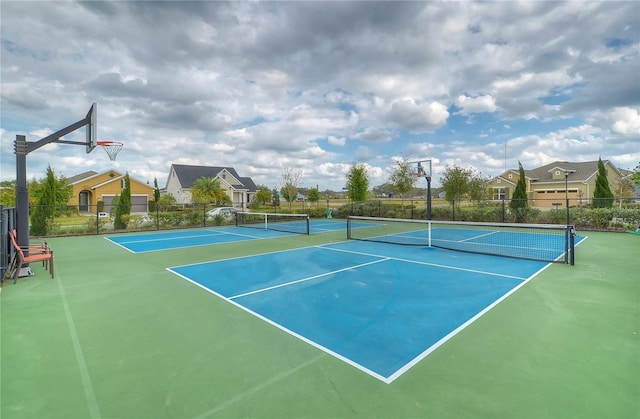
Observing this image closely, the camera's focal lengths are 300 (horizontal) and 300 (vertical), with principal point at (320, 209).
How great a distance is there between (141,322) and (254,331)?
1.87 m

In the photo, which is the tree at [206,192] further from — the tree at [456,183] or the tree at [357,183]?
the tree at [456,183]

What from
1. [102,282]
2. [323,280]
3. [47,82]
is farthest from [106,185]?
[323,280]

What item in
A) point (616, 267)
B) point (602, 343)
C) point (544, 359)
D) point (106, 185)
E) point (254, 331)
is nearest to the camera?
point (544, 359)

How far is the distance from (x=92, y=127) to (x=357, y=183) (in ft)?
76.4

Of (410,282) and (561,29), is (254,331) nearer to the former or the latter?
(410,282)

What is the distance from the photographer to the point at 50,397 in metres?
2.84

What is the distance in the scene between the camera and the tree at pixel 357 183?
1171 inches

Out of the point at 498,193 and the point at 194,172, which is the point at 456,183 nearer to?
the point at 498,193

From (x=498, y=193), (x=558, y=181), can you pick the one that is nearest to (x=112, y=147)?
(x=498, y=193)

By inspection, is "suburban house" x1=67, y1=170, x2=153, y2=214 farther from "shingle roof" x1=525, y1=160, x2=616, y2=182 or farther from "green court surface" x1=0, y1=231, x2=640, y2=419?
"shingle roof" x1=525, y1=160, x2=616, y2=182

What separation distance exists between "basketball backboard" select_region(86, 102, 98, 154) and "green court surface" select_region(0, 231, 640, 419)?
4.82 metres

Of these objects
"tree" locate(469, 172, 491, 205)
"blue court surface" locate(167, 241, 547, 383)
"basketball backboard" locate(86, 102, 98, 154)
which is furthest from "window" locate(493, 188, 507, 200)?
"basketball backboard" locate(86, 102, 98, 154)

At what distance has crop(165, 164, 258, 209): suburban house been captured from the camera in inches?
1593

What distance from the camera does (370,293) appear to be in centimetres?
598
